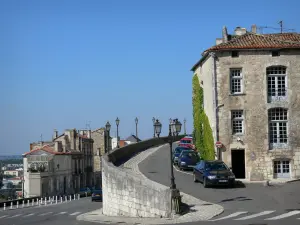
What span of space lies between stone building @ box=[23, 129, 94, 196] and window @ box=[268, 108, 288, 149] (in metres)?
54.0

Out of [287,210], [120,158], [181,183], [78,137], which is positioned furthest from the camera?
[78,137]

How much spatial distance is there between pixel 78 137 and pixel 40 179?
1923 centimetres

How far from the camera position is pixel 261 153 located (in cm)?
3553

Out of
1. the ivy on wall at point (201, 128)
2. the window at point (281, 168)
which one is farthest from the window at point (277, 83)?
the ivy on wall at point (201, 128)

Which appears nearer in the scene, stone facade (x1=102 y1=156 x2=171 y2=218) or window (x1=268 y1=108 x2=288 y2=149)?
stone facade (x1=102 y1=156 x2=171 y2=218)

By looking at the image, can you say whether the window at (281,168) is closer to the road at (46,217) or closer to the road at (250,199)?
the road at (250,199)

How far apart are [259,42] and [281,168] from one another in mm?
9390

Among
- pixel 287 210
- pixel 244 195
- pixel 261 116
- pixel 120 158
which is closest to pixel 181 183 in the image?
pixel 244 195

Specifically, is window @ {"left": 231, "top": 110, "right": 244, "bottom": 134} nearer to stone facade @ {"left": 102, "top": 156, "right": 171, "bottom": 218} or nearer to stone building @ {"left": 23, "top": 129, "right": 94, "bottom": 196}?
stone facade @ {"left": 102, "top": 156, "right": 171, "bottom": 218}

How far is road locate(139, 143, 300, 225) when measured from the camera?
18.9 meters

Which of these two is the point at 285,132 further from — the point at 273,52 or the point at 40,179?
the point at 40,179

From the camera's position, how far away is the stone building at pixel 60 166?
271 ft

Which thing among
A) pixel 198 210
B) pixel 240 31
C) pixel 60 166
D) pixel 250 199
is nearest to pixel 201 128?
pixel 240 31

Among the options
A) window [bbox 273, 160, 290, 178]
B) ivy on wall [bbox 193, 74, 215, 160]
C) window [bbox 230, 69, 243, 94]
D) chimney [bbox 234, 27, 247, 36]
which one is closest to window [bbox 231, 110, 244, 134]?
window [bbox 230, 69, 243, 94]
